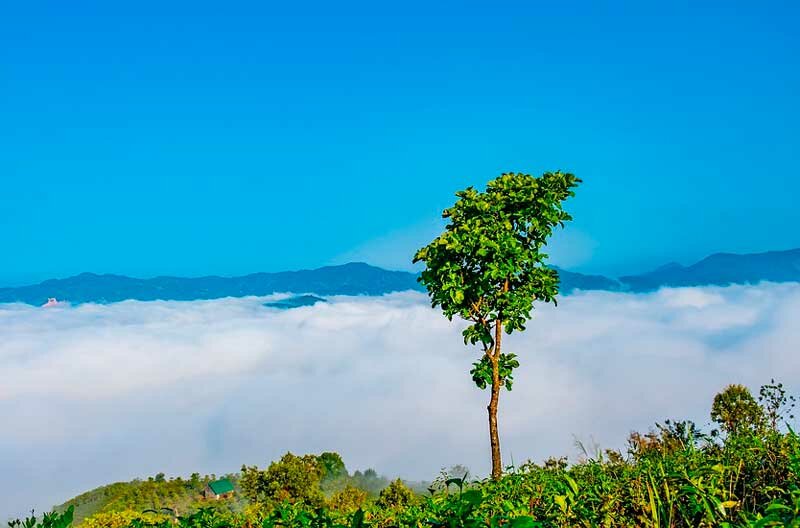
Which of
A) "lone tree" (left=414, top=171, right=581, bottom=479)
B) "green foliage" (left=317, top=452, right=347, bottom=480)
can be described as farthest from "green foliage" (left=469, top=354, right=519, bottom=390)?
"green foliage" (left=317, top=452, right=347, bottom=480)

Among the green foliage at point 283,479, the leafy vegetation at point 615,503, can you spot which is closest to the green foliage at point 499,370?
the leafy vegetation at point 615,503

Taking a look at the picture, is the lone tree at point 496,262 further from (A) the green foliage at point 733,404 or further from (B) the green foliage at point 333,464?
(B) the green foliage at point 333,464

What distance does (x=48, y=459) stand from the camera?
16288 centimetres

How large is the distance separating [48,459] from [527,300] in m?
178

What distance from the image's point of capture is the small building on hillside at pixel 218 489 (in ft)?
166

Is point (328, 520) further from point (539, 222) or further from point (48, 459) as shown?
point (48, 459)

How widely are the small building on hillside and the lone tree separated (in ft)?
134

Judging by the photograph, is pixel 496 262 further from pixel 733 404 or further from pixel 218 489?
pixel 218 489

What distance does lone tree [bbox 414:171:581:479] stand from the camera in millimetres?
13406

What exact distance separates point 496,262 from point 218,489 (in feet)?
144

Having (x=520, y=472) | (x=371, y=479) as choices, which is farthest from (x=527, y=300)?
(x=371, y=479)

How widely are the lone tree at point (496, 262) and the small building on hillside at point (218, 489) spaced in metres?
41.0

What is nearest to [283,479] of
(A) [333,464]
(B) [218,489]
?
(A) [333,464]

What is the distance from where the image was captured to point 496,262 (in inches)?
526
